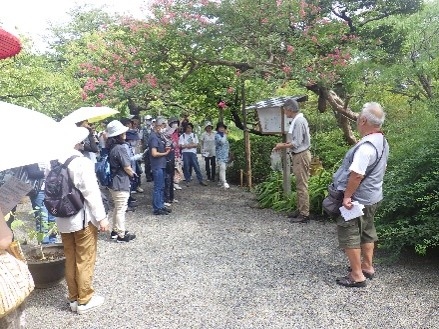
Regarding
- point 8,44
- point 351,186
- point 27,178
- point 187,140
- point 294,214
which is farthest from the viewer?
point 187,140

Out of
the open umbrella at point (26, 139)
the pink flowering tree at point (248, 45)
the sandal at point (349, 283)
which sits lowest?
the sandal at point (349, 283)

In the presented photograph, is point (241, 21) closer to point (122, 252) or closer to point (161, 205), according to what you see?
point (161, 205)

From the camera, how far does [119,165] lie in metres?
5.96

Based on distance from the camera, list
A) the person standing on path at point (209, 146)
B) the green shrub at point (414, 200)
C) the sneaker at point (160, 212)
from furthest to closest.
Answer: the person standing on path at point (209, 146), the sneaker at point (160, 212), the green shrub at point (414, 200)

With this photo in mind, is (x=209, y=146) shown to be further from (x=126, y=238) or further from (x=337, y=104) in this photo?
(x=126, y=238)

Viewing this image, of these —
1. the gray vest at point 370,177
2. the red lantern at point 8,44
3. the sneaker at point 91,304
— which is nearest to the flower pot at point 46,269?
the sneaker at point 91,304

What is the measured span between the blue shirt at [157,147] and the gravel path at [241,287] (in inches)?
54.3

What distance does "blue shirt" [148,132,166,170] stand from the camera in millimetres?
7355

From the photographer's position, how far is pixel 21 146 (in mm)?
2143

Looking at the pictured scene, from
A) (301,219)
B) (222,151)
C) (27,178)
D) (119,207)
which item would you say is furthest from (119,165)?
(222,151)

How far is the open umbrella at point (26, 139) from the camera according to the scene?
2.08 metres

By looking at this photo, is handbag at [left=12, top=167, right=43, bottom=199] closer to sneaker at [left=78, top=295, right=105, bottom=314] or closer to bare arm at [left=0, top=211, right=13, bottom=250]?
sneaker at [left=78, top=295, right=105, bottom=314]

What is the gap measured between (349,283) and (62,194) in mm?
2926

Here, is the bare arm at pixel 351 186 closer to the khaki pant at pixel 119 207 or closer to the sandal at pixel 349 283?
the sandal at pixel 349 283
